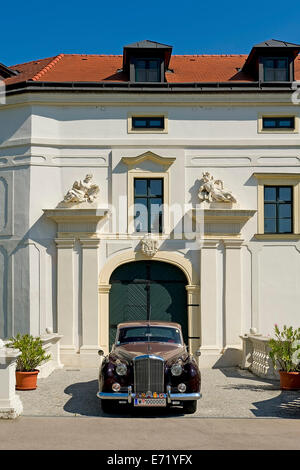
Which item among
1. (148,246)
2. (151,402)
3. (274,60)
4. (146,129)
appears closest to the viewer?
(151,402)

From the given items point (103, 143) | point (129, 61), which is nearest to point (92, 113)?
point (103, 143)

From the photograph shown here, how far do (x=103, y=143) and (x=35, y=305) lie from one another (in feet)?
16.8

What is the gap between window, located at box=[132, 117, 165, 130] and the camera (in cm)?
1866

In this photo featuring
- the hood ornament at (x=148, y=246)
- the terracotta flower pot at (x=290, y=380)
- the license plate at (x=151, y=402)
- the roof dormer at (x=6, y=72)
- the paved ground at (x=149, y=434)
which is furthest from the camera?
the roof dormer at (x=6, y=72)

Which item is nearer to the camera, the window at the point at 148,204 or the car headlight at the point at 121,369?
the car headlight at the point at 121,369

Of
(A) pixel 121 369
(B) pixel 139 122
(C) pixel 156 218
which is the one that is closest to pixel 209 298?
(C) pixel 156 218

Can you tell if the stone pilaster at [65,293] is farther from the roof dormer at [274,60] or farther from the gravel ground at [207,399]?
the roof dormer at [274,60]

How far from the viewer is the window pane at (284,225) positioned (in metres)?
18.5

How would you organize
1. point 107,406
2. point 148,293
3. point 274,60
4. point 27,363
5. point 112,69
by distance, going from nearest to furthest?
point 107,406 → point 27,363 → point 148,293 → point 274,60 → point 112,69

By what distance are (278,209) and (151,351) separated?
8394mm

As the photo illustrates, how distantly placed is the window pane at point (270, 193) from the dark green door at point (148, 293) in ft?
11.1

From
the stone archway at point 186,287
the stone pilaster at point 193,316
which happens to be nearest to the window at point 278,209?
the stone archway at point 186,287

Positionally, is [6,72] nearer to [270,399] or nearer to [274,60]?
[274,60]

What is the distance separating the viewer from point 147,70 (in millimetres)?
19344
